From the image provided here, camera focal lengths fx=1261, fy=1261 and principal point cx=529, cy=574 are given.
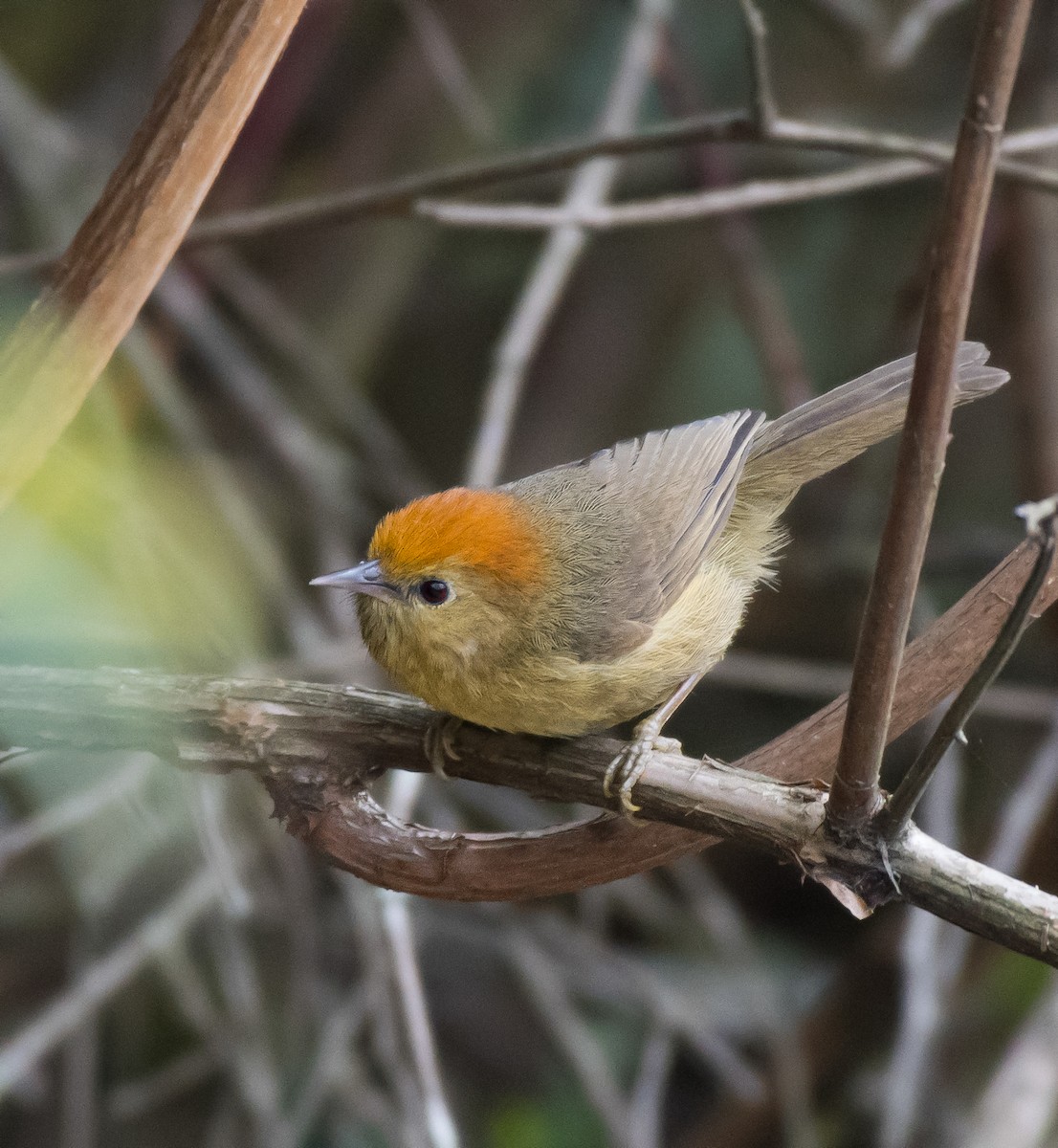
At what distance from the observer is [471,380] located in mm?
6270

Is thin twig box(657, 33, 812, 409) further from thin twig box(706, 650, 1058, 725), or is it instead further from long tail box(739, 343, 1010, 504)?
long tail box(739, 343, 1010, 504)

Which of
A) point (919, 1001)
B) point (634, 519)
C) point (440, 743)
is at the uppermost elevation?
point (634, 519)

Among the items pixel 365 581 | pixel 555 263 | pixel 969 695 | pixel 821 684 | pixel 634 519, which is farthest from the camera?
pixel 821 684

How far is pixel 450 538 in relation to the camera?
8.60 feet

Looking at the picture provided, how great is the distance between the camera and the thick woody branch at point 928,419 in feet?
3.88

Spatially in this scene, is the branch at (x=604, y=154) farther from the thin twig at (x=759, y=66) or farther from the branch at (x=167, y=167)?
the branch at (x=167, y=167)

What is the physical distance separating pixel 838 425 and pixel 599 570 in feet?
2.09

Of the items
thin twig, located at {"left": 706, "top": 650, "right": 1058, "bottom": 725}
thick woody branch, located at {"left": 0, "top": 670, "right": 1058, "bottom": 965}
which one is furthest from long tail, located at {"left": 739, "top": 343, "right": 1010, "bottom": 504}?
thin twig, located at {"left": 706, "top": 650, "right": 1058, "bottom": 725}

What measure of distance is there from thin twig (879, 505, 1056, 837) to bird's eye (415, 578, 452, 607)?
1.22 meters

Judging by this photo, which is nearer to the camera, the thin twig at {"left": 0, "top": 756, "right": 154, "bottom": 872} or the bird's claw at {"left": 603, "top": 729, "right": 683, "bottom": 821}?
the bird's claw at {"left": 603, "top": 729, "right": 683, "bottom": 821}

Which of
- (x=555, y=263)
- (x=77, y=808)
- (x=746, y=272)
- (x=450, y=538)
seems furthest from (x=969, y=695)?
(x=746, y=272)

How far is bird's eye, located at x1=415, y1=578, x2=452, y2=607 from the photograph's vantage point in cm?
262

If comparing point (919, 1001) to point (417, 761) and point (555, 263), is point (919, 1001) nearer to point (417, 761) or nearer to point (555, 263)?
point (417, 761)

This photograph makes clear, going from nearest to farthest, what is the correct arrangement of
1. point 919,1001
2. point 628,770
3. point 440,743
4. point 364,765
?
1. point 628,770
2. point 364,765
3. point 440,743
4. point 919,1001
